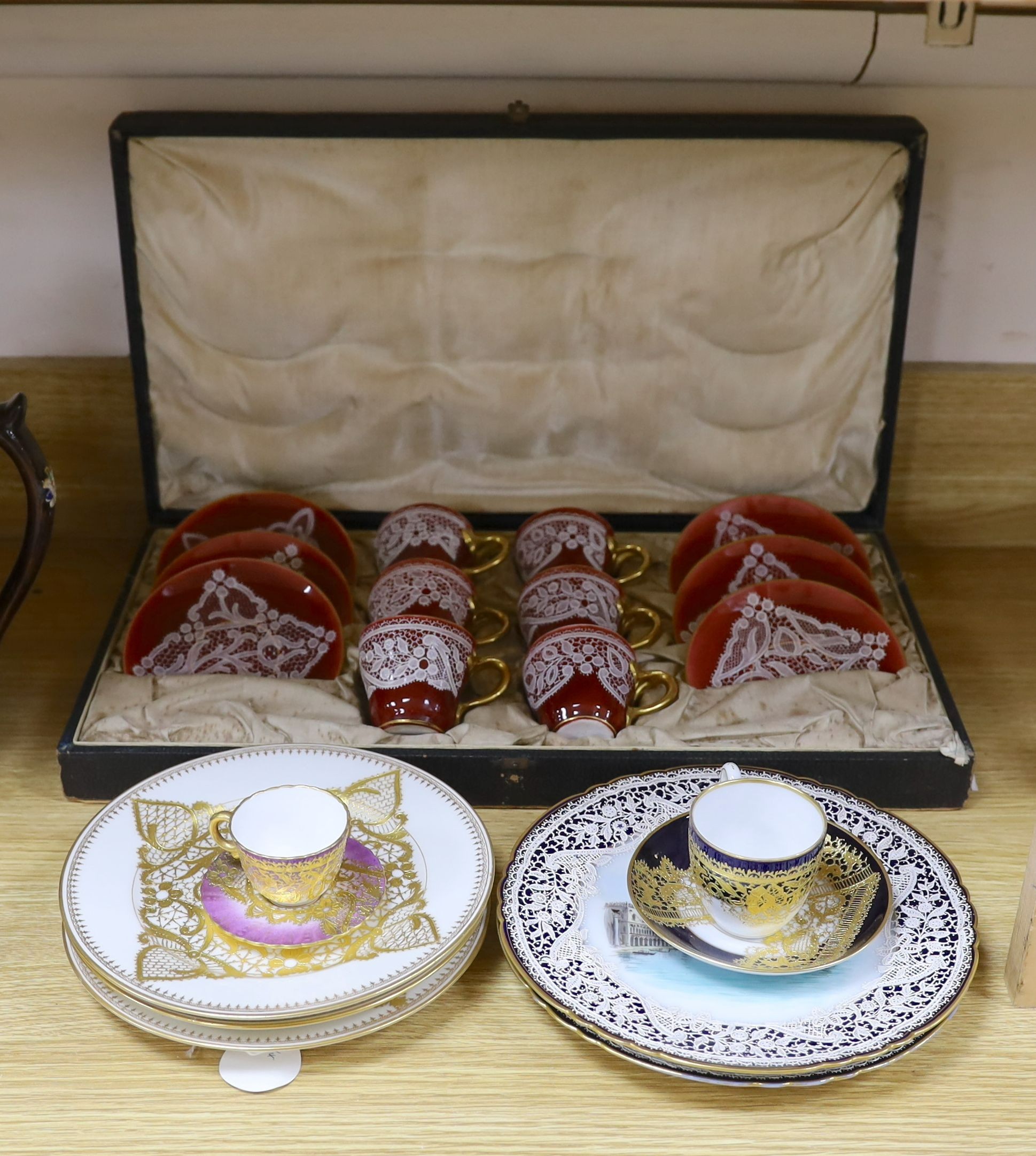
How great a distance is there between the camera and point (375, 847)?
0.74 m

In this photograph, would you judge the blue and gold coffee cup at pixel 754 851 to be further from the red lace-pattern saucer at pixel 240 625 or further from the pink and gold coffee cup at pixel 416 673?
the red lace-pattern saucer at pixel 240 625

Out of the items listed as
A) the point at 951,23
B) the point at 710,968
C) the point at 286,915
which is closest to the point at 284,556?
the point at 286,915

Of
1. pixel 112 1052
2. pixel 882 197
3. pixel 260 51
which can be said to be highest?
pixel 260 51

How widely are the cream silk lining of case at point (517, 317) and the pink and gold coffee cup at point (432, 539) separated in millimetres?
61

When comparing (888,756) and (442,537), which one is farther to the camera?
(442,537)

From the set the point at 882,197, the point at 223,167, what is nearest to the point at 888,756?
the point at 882,197

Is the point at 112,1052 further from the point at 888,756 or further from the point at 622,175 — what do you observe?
the point at 622,175

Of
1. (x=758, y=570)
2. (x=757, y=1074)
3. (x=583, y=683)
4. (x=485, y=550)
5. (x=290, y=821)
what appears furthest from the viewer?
(x=485, y=550)

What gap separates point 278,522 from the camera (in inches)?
42.5

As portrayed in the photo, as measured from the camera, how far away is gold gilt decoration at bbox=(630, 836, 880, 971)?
674 mm

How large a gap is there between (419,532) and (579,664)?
24 cm

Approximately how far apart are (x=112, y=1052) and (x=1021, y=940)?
1.57 feet

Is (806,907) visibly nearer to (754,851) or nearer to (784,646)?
(754,851)

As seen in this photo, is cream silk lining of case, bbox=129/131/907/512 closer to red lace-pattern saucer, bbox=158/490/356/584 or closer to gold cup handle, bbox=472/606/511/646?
red lace-pattern saucer, bbox=158/490/356/584
